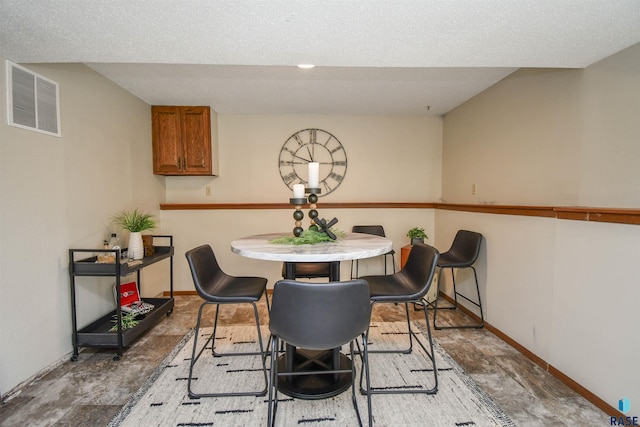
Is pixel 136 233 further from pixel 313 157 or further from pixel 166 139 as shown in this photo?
pixel 313 157

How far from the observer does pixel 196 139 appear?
11.1 feet

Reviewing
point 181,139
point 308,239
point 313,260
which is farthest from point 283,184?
point 313,260

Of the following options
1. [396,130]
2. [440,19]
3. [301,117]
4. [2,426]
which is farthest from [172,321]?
[396,130]

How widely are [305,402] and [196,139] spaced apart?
2826mm

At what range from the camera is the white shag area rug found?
1547 mm

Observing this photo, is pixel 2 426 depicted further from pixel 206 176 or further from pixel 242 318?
pixel 206 176

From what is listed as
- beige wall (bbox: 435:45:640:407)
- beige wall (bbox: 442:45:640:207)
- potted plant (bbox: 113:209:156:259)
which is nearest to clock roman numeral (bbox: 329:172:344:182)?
beige wall (bbox: 442:45:640:207)

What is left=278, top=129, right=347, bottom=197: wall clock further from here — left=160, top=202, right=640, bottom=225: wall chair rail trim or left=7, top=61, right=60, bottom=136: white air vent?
left=7, top=61, right=60, bottom=136: white air vent

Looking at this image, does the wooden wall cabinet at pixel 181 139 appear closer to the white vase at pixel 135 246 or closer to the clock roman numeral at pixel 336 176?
the white vase at pixel 135 246

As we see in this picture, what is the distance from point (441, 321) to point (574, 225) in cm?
140

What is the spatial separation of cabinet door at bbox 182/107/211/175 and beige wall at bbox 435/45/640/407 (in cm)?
284

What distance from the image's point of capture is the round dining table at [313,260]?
1469mm

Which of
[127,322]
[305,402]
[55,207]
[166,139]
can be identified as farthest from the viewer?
[166,139]

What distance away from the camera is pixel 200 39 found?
5.23 feet
